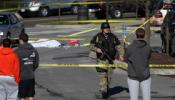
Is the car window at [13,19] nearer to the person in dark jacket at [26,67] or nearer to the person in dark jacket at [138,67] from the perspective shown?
the person in dark jacket at [26,67]

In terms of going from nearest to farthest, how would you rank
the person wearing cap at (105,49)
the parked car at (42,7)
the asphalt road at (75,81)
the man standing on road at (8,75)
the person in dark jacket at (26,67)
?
the man standing on road at (8,75) → the person in dark jacket at (26,67) → the person wearing cap at (105,49) → the asphalt road at (75,81) → the parked car at (42,7)

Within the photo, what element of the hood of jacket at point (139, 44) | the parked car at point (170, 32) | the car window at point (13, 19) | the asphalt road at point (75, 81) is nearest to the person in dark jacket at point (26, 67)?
the hood of jacket at point (139, 44)

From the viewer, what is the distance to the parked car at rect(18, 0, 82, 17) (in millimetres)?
44812

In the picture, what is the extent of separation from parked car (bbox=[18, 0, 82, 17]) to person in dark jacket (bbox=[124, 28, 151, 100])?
33400 millimetres

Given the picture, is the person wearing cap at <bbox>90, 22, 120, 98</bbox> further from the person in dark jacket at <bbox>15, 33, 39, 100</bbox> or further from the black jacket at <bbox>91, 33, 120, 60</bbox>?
the person in dark jacket at <bbox>15, 33, 39, 100</bbox>

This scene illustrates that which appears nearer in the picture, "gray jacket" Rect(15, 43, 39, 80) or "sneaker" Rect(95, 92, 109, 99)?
"gray jacket" Rect(15, 43, 39, 80)

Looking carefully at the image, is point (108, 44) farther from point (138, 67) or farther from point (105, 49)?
point (138, 67)

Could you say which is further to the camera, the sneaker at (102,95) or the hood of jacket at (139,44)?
the sneaker at (102,95)

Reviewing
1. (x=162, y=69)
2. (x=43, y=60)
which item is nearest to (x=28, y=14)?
(x=43, y=60)

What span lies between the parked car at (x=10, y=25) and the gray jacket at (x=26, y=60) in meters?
14.2

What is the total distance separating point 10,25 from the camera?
2683 cm

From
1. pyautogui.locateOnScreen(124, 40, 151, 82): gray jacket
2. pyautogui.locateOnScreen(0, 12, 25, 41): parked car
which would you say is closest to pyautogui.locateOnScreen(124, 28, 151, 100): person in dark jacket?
pyautogui.locateOnScreen(124, 40, 151, 82): gray jacket

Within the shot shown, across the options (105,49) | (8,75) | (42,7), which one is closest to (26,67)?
(8,75)

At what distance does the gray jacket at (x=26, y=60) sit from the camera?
11.3 meters
